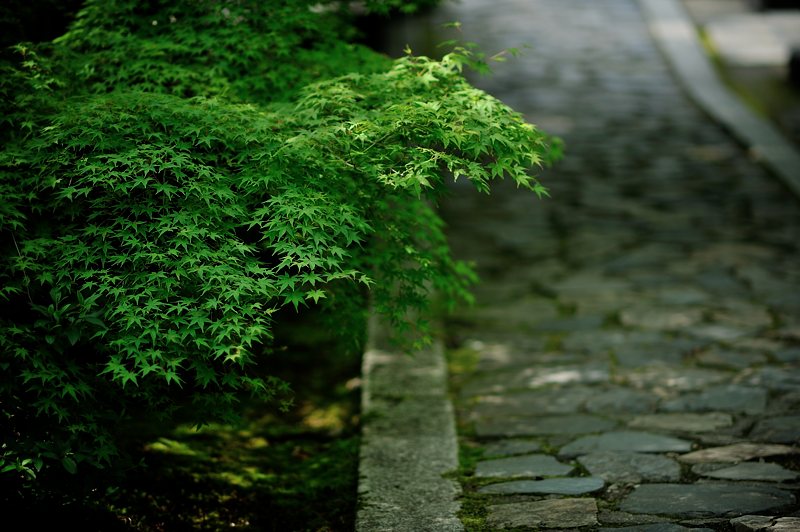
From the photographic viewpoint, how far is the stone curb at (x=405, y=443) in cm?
369

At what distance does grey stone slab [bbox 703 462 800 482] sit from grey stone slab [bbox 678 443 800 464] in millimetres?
79

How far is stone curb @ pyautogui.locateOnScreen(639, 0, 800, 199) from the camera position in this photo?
9.38 metres

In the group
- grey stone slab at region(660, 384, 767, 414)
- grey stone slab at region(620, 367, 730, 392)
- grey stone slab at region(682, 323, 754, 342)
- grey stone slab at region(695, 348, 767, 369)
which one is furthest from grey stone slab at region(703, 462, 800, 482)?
grey stone slab at region(682, 323, 754, 342)

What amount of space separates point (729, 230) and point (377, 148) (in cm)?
533

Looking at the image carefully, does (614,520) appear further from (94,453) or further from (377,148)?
(94,453)

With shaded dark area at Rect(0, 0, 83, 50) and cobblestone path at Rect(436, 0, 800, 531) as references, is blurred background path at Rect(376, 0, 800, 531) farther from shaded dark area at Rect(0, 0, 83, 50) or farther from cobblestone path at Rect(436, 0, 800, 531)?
shaded dark area at Rect(0, 0, 83, 50)

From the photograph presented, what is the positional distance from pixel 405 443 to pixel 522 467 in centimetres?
61

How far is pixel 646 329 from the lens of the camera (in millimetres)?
5840

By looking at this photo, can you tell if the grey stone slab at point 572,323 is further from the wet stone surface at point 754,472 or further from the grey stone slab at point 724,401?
the wet stone surface at point 754,472

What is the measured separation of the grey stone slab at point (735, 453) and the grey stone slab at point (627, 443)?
0.30ft

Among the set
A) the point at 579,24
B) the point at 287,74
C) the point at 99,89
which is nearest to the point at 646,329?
the point at 287,74

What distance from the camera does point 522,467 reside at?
4117 millimetres

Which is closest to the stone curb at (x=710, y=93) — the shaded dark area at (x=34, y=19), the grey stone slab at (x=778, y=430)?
the grey stone slab at (x=778, y=430)

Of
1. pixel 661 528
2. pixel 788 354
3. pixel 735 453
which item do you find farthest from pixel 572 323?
pixel 661 528
